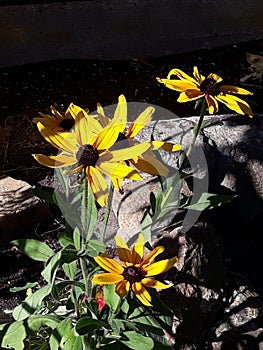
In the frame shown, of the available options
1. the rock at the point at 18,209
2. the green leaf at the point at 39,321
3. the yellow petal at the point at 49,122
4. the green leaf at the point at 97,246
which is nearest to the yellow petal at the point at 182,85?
the yellow petal at the point at 49,122

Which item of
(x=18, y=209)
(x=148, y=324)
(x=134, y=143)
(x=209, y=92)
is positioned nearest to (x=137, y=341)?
(x=148, y=324)

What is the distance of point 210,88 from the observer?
4.19 feet

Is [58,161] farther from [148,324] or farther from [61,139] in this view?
[148,324]

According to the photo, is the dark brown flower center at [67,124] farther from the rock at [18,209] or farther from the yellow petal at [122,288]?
the rock at [18,209]

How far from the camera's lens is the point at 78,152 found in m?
1.15

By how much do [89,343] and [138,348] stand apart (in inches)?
4.0

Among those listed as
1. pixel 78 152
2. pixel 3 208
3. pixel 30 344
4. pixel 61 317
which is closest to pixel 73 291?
pixel 61 317

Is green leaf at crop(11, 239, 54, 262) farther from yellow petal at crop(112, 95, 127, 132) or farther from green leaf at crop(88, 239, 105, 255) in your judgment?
yellow petal at crop(112, 95, 127, 132)

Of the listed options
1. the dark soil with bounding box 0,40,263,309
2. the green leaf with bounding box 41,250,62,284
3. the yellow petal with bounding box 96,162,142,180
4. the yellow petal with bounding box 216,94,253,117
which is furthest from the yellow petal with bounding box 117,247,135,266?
the dark soil with bounding box 0,40,263,309

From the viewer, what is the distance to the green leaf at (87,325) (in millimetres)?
1293

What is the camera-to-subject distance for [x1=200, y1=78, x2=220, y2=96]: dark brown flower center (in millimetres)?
1272

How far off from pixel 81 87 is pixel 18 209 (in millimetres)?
1074

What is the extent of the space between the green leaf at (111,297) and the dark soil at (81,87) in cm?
110

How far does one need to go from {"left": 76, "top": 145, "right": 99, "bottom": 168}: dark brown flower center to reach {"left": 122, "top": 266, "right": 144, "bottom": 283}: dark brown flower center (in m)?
0.23
